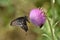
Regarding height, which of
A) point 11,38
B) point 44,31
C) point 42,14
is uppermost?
point 42,14

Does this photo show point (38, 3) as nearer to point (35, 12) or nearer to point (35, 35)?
point (35, 35)

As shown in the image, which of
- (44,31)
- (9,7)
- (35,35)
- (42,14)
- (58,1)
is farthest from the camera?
(9,7)

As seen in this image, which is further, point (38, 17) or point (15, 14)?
point (15, 14)

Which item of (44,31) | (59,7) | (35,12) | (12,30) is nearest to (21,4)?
(12,30)

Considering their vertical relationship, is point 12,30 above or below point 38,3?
below

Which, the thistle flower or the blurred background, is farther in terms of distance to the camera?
the blurred background

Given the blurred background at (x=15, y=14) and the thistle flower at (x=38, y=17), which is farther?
the blurred background at (x=15, y=14)

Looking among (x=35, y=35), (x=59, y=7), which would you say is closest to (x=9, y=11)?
(x=35, y=35)

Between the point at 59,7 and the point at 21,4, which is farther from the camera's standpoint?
the point at 21,4

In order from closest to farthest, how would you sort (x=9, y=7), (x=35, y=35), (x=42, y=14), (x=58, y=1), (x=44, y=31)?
(x=42, y=14) → (x=44, y=31) → (x=58, y=1) → (x=35, y=35) → (x=9, y=7)

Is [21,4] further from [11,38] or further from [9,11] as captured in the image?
[11,38]
